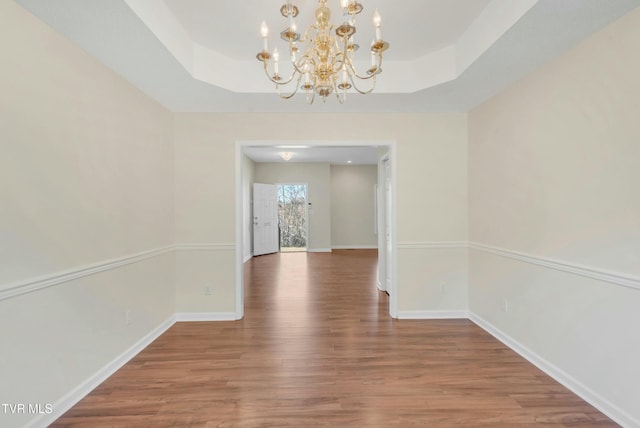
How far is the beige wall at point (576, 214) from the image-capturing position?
1.79 m

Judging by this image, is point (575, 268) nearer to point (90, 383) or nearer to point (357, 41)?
point (357, 41)

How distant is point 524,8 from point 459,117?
A: 1.80 m

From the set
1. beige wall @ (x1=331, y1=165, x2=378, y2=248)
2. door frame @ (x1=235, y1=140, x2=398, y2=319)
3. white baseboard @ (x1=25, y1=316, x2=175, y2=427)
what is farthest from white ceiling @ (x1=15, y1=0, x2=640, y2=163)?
beige wall @ (x1=331, y1=165, x2=378, y2=248)

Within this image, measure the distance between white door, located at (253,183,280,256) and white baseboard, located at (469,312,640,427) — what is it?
20.8 ft

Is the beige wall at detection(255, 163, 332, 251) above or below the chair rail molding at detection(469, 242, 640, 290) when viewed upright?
above

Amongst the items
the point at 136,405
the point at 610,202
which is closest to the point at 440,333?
the point at 610,202

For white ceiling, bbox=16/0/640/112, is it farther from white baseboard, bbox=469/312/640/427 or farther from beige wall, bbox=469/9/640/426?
white baseboard, bbox=469/312/640/427

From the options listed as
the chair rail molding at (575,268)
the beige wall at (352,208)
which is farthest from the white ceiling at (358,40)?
the beige wall at (352,208)

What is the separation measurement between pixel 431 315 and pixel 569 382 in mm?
1492

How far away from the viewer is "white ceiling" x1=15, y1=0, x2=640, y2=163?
1842 mm

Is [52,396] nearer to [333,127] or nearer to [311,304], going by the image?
[311,304]

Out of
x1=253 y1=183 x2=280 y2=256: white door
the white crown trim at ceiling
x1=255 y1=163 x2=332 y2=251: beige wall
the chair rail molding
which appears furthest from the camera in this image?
x1=255 y1=163 x2=332 y2=251: beige wall

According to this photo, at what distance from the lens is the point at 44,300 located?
183 cm

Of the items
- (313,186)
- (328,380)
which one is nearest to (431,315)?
(328,380)
